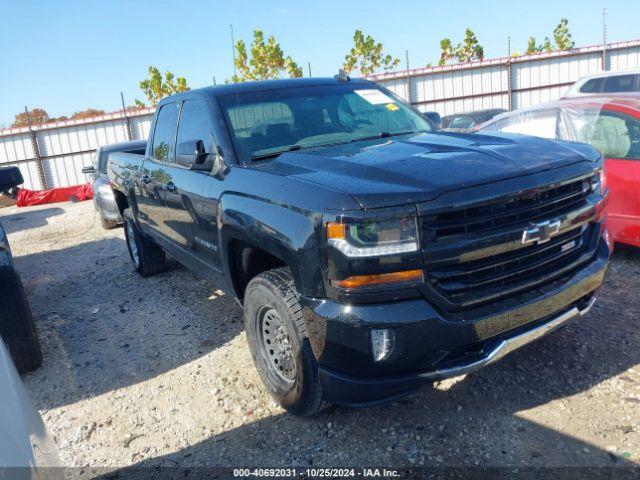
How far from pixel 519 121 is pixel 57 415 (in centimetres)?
530

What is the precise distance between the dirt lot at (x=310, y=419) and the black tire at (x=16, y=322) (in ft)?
0.62

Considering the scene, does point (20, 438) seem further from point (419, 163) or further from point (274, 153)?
point (274, 153)

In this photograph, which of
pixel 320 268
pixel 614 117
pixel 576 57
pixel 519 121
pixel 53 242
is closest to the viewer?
pixel 320 268

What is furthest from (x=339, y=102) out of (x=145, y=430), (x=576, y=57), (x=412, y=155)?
(x=576, y=57)

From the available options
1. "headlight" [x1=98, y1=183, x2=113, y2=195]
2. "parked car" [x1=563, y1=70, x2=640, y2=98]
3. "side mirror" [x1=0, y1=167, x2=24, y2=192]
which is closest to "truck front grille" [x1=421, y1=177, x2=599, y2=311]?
"side mirror" [x1=0, y1=167, x2=24, y2=192]

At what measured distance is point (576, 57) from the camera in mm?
19672

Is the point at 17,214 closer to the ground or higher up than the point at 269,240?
closer to the ground

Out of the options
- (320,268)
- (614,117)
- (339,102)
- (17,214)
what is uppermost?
(339,102)

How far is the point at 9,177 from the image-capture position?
3.34m

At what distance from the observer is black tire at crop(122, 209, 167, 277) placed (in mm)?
5973

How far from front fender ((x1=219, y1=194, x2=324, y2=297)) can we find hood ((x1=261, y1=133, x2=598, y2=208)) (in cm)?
21

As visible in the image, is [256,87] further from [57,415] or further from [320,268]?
[57,415]

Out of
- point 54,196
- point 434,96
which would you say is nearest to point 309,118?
point 54,196

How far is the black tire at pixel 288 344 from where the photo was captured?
8.77 ft
